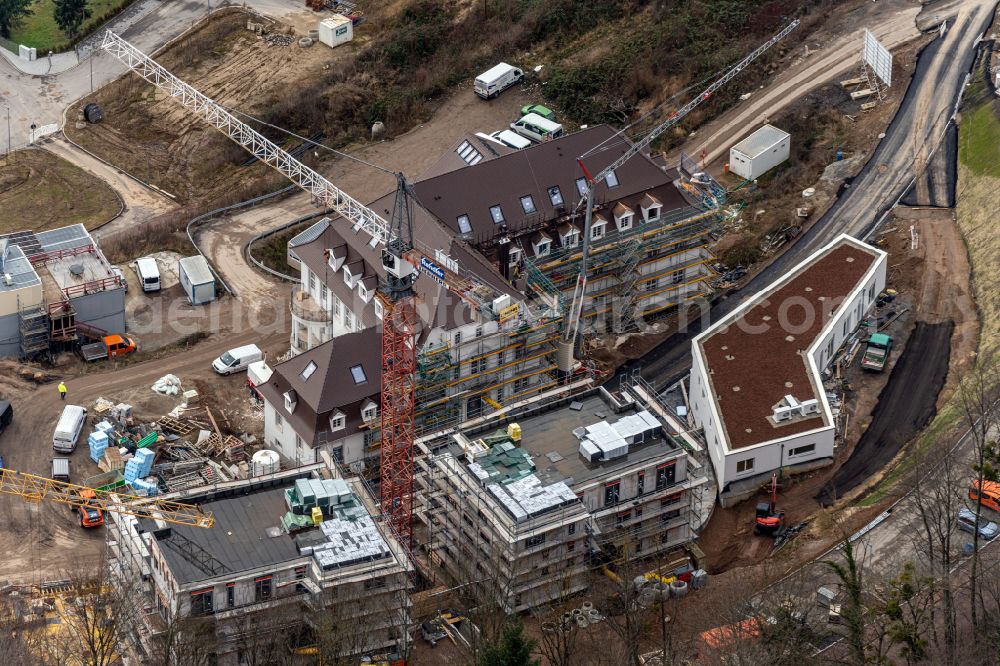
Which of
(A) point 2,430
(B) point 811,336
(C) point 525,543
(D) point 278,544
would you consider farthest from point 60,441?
(B) point 811,336

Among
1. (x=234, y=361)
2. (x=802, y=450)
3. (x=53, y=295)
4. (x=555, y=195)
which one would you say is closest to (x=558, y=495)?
(x=802, y=450)

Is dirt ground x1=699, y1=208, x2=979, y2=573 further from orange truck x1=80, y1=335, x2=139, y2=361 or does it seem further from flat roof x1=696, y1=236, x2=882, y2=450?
orange truck x1=80, y1=335, x2=139, y2=361

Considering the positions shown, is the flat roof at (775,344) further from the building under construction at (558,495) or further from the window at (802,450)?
the building under construction at (558,495)

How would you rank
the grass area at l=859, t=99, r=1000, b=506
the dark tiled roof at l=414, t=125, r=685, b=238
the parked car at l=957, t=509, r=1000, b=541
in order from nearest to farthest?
the parked car at l=957, t=509, r=1000, b=541
the grass area at l=859, t=99, r=1000, b=506
the dark tiled roof at l=414, t=125, r=685, b=238

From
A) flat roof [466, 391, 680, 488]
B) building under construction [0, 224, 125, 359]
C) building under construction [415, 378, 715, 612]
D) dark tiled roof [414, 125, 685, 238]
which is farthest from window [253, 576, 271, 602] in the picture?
building under construction [0, 224, 125, 359]

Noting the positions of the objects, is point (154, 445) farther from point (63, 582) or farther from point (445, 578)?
point (445, 578)

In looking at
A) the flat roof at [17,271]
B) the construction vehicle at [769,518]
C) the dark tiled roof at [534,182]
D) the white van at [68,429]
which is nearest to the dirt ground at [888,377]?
the construction vehicle at [769,518]
